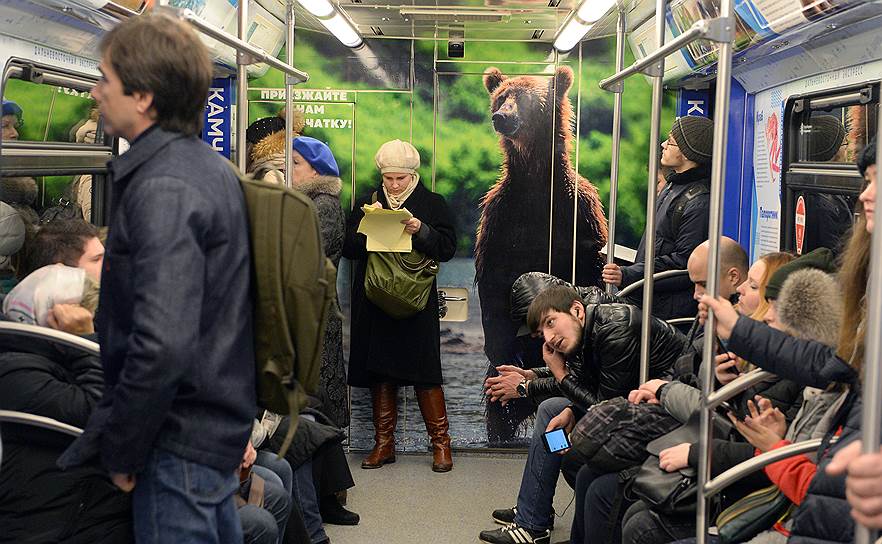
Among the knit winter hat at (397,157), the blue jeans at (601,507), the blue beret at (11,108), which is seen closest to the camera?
the blue beret at (11,108)

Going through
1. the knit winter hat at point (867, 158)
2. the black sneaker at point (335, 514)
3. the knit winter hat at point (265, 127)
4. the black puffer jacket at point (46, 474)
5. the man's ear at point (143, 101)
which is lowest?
the black sneaker at point (335, 514)

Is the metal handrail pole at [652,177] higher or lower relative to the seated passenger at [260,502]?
higher

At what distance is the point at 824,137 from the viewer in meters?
4.69

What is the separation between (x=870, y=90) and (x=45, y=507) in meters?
3.37

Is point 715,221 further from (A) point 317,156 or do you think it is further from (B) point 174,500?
(A) point 317,156

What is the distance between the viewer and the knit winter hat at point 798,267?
11.5 feet

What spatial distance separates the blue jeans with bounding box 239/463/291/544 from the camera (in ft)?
11.8

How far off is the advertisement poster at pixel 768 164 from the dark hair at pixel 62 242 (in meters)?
3.33

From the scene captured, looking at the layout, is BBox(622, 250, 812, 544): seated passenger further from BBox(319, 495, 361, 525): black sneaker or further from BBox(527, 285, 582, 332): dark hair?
BBox(319, 495, 361, 525): black sneaker

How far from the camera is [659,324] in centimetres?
446

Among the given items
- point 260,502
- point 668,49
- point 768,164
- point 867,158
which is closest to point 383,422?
point 768,164

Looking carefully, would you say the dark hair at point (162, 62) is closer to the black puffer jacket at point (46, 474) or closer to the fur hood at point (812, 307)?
the black puffer jacket at point (46, 474)

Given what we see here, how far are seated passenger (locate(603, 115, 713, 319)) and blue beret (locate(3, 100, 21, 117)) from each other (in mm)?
2761

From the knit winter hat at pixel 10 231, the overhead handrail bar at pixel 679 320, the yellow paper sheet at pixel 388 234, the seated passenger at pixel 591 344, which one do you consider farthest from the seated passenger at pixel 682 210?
the knit winter hat at pixel 10 231
